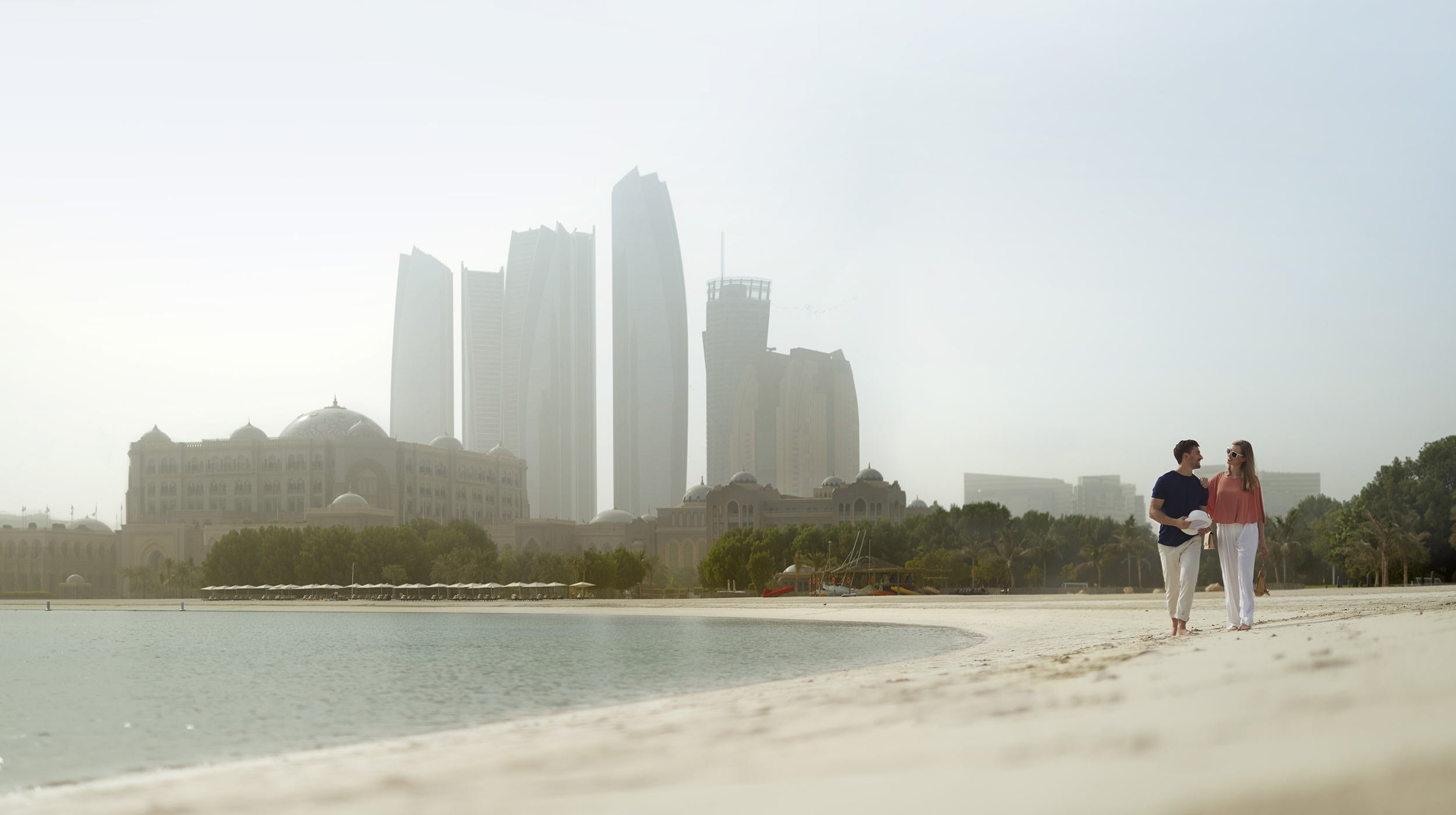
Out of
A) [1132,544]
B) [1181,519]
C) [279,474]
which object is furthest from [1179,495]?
[279,474]

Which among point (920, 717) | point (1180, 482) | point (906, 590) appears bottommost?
point (906, 590)

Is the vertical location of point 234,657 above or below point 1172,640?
below

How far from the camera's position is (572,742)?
7.68m

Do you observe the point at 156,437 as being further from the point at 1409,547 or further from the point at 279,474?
the point at 1409,547

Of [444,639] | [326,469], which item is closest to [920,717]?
[444,639]

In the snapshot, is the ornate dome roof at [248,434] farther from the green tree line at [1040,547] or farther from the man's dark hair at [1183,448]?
the man's dark hair at [1183,448]

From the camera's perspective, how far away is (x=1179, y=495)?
13.2m

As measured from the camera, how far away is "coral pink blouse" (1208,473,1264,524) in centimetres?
1347

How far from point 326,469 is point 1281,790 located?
151m

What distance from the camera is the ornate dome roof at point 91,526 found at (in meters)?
154

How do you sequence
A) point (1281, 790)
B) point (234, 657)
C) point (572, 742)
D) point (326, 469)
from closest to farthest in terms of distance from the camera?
point (1281, 790) < point (572, 742) < point (234, 657) < point (326, 469)

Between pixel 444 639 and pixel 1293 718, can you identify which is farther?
pixel 444 639

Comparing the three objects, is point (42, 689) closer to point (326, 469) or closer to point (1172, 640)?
point (1172, 640)

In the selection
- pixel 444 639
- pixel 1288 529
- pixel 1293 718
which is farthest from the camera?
pixel 1288 529
